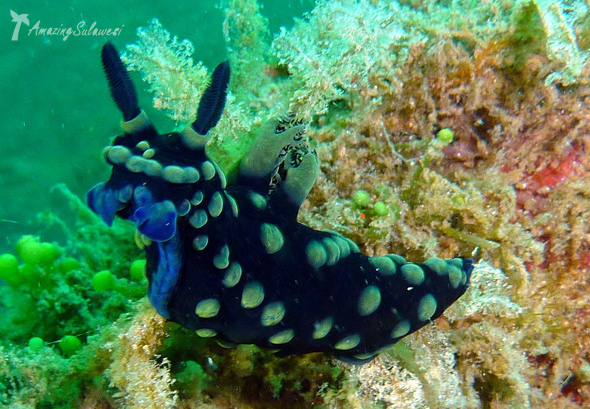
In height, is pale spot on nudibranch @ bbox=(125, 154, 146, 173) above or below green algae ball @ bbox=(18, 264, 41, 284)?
above

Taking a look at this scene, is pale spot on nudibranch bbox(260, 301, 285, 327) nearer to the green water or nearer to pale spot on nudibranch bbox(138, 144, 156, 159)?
pale spot on nudibranch bbox(138, 144, 156, 159)

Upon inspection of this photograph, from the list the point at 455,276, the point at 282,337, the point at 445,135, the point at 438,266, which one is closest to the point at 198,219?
the point at 282,337

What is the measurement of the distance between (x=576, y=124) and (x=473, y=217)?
1.34 m

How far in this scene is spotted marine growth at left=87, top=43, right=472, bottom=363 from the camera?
60.9 inches

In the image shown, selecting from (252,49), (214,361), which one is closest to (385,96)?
(252,49)

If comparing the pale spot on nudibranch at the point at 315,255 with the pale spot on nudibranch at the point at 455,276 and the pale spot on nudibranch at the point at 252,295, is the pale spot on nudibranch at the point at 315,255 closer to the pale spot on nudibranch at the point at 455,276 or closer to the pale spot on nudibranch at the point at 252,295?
the pale spot on nudibranch at the point at 252,295

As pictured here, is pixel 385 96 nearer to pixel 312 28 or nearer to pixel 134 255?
pixel 312 28

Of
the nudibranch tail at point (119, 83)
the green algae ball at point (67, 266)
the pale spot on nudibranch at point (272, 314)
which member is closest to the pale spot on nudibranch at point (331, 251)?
the pale spot on nudibranch at point (272, 314)

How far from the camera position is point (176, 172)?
149 cm

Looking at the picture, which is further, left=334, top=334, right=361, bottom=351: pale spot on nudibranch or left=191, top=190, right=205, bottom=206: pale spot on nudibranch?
left=334, top=334, right=361, bottom=351: pale spot on nudibranch

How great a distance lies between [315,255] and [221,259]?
55cm

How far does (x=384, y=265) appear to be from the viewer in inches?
87.2

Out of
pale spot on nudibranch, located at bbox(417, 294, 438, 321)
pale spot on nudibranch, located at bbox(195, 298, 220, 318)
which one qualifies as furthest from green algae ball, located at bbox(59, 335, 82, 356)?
pale spot on nudibranch, located at bbox(417, 294, 438, 321)

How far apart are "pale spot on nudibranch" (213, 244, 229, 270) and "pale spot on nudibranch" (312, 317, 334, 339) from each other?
2.06 feet
